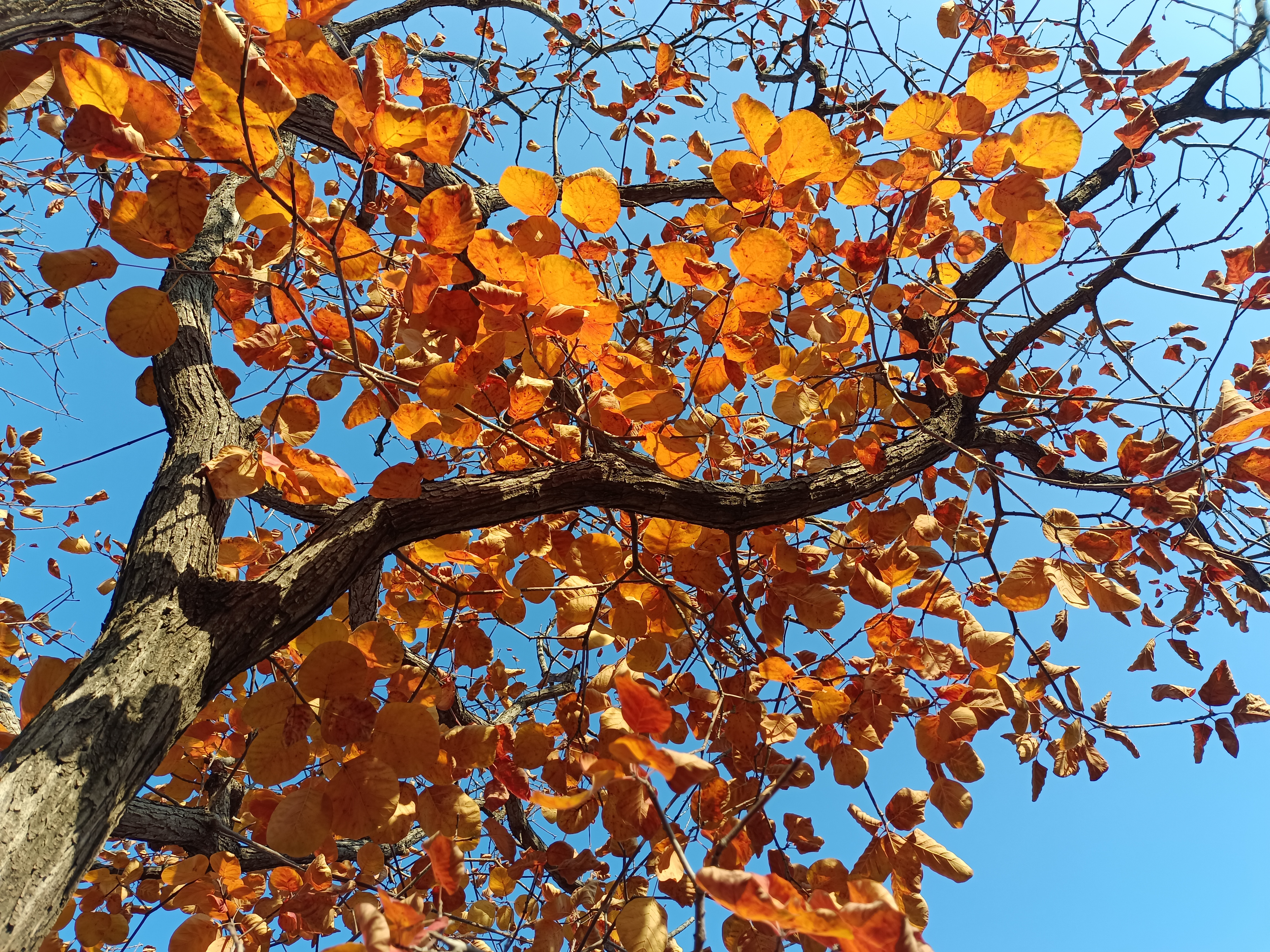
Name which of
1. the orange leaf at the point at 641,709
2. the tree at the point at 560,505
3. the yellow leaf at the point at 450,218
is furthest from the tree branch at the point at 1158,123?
the orange leaf at the point at 641,709

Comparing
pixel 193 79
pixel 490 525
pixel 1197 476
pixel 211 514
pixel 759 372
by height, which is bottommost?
pixel 211 514

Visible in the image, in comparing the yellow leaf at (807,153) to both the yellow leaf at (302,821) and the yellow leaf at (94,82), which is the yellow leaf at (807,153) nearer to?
the yellow leaf at (94,82)

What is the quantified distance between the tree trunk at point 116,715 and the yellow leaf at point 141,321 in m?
0.04

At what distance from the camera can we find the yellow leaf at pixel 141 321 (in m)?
1.17

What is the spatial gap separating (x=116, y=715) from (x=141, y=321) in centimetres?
72

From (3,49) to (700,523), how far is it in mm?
1911

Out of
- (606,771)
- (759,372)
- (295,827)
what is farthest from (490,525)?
(606,771)

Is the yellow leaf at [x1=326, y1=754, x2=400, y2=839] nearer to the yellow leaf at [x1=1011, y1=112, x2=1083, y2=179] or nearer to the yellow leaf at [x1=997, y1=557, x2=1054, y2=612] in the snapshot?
the yellow leaf at [x1=997, y1=557, x2=1054, y2=612]

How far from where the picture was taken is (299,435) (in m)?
1.62

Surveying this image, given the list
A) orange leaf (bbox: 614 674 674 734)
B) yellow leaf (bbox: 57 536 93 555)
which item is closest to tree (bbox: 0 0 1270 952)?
orange leaf (bbox: 614 674 674 734)

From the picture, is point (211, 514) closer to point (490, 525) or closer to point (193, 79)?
point (490, 525)

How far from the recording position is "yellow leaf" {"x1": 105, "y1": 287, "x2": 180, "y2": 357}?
1.17 meters

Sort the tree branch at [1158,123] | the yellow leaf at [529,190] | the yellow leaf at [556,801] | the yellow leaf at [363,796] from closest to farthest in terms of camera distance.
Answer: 1. the yellow leaf at [556,801]
2. the yellow leaf at [363,796]
3. the yellow leaf at [529,190]
4. the tree branch at [1158,123]

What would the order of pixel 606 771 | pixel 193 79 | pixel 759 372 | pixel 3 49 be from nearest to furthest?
pixel 606 771 < pixel 193 79 < pixel 3 49 < pixel 759 372
